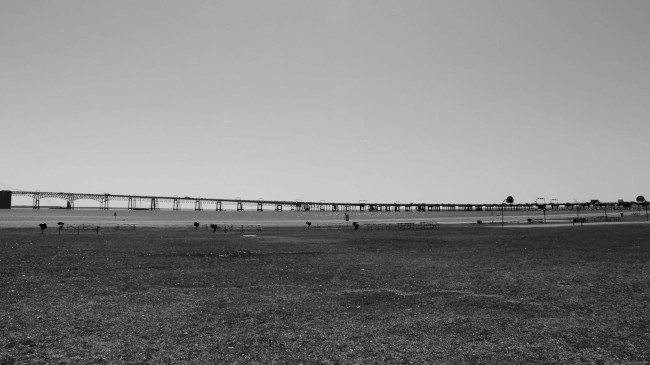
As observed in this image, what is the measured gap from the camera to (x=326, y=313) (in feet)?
42.9

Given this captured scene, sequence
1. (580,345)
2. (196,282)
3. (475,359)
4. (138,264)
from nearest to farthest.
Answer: (475,359) → (580,345) → (196,282) → (138,264)

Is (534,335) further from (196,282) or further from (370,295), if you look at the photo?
(196,282)

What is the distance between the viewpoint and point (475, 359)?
8938 millimetres

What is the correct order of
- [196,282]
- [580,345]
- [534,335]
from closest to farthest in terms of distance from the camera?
[580,345] < [534,335] < [196,282]

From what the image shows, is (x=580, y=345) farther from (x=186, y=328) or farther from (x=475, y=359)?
(x=186, y=328)

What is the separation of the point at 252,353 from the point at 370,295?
721cm

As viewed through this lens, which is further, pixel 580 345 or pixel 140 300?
pixel 140 300

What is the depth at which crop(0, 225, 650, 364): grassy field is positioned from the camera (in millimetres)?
9328

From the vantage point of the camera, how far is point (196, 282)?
18.7 meters

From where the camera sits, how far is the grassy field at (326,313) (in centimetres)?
933

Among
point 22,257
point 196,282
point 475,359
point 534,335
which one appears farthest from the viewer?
point 22,257

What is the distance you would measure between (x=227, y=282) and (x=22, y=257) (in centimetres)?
1683

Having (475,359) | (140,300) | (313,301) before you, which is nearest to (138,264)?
(140,300)

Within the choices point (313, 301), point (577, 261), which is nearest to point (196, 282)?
point (313, 301)
